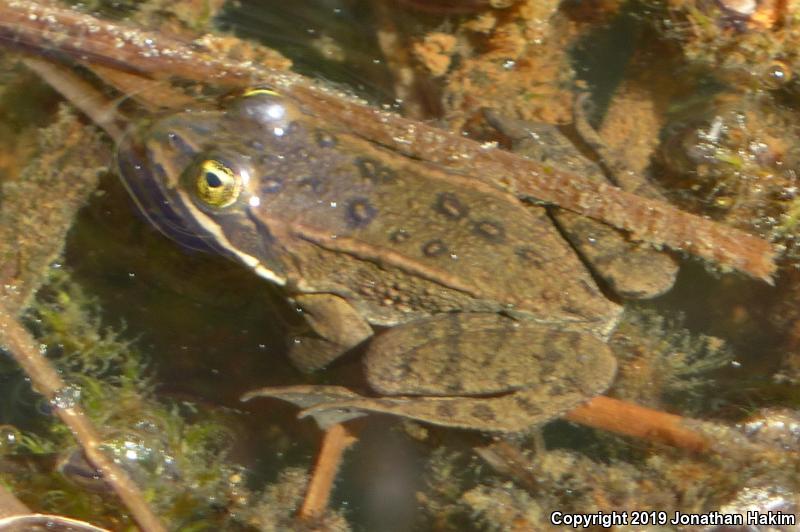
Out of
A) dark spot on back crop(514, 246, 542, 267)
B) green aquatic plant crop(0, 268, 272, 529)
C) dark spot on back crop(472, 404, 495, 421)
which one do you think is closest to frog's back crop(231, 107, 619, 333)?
dark spot on back crop(514, 246, 542, 267)

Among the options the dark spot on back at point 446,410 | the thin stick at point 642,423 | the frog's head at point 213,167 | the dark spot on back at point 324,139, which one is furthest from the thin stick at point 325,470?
the dark spot on back at point 324,139

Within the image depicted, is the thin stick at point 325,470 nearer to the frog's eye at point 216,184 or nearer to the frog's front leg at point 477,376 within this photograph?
the frog's front leg at point 477,376

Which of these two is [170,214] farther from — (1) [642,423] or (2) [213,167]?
(1) [642,423]

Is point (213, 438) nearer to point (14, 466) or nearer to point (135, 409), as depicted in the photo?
point (135, 409)

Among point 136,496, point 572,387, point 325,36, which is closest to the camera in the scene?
point 136,496

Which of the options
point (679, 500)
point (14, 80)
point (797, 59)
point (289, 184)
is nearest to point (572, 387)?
point (679, 500)

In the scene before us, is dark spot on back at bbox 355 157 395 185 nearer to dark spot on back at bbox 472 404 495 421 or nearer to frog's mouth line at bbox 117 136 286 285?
frog's mouth line at bbox 117 136 286 285
